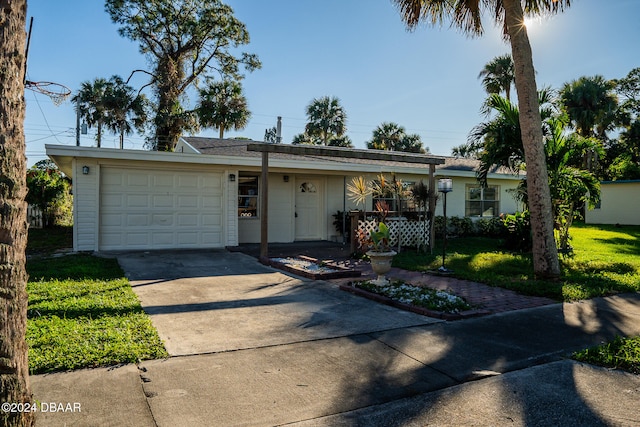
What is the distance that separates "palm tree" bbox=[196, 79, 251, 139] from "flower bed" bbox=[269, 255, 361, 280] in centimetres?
1756

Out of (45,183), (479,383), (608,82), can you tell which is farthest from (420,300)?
(608,82)

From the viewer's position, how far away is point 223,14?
89.7ft

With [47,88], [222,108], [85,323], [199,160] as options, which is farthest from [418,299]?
[222,108]

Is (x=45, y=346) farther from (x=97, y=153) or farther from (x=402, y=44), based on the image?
(x=402, y=44)

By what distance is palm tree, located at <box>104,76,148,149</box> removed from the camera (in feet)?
84.2

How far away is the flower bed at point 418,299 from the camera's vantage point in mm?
5379

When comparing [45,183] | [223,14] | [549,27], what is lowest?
[45,183]

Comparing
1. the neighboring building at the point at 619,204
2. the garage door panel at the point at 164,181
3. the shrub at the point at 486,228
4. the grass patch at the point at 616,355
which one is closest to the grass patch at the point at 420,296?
the grass patch at the point at 616,355

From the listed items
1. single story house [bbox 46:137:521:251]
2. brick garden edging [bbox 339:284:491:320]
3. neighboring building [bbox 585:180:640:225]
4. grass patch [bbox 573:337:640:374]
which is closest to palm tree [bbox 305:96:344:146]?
neighboring building [bbox 585:180:640:225]

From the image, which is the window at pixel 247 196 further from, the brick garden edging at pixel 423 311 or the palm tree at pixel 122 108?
the palm tree at pixel 122 108

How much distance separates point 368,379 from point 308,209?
422 inches

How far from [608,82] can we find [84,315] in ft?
106

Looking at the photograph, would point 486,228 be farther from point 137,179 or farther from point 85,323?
point 85,323

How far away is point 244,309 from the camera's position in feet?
18.2
